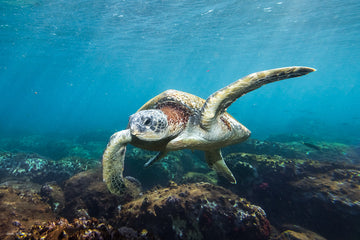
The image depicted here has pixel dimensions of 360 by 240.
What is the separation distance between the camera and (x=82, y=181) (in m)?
4.33

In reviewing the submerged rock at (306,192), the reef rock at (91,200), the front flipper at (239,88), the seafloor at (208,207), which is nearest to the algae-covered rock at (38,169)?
the seafloor at (208,207)

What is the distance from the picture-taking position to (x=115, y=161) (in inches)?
103

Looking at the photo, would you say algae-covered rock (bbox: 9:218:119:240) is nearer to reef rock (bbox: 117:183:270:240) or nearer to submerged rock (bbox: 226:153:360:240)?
reef rock (bbox: 117:183:270:240)

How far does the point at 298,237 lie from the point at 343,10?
19.1m

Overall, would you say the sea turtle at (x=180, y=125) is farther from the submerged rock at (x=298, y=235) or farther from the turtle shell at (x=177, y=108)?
the submerged rock at (x=298, y=235)

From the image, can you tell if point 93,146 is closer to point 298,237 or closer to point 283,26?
point 298,237

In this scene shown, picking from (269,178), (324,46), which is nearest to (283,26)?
(324,46)

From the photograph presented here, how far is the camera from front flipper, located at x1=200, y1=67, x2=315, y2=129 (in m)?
2.18

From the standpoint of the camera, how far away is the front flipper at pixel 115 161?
244cm

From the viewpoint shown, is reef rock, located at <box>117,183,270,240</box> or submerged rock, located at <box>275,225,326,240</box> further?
submerged rock, located at <box>275,225,326,240</box>

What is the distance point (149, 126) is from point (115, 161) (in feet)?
3.02

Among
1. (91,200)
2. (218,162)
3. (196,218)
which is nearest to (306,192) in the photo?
(218,162)

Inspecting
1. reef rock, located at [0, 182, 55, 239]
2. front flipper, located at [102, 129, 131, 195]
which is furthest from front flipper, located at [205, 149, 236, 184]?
reef rock, located at [0, 182, 55, 239]

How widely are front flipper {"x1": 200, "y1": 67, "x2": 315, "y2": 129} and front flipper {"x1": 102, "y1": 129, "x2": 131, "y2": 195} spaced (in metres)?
1.19
